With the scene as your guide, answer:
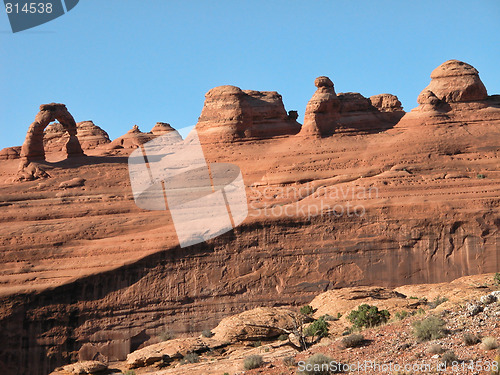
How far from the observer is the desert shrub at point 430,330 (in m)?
18.5

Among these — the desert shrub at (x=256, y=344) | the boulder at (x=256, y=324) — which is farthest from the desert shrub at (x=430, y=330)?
the desert shrub at (x=256, y=344)

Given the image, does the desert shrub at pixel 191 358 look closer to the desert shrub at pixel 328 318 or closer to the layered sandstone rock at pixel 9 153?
the desert shrub at pixel 328 318

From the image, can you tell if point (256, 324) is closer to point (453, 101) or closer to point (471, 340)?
point (471, 340)

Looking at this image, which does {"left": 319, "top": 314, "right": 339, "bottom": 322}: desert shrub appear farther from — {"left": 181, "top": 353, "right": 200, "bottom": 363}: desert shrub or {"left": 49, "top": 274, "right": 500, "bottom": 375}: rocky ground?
{"left": 181, "top": 353, "right": 200, "bottom": 363}: desert shrub

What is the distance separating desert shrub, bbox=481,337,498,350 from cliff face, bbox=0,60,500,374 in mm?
18426

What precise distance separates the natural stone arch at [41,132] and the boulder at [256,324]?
1990 centimetres

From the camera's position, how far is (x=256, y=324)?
97.6 feet

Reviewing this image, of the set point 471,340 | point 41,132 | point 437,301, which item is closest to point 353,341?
point 471,340

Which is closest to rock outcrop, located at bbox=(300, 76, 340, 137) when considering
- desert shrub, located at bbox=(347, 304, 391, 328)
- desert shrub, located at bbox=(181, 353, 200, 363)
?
desert shrub, located at bbox=(347, 304, 391, 328)

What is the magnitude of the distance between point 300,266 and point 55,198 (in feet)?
49.7

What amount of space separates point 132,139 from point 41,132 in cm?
1222

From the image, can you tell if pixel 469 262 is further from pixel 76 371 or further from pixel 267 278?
pixel 76 371

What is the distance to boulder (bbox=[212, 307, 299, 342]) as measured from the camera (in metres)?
29.3

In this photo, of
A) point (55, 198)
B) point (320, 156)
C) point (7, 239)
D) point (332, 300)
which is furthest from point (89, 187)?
point (332, 300)
